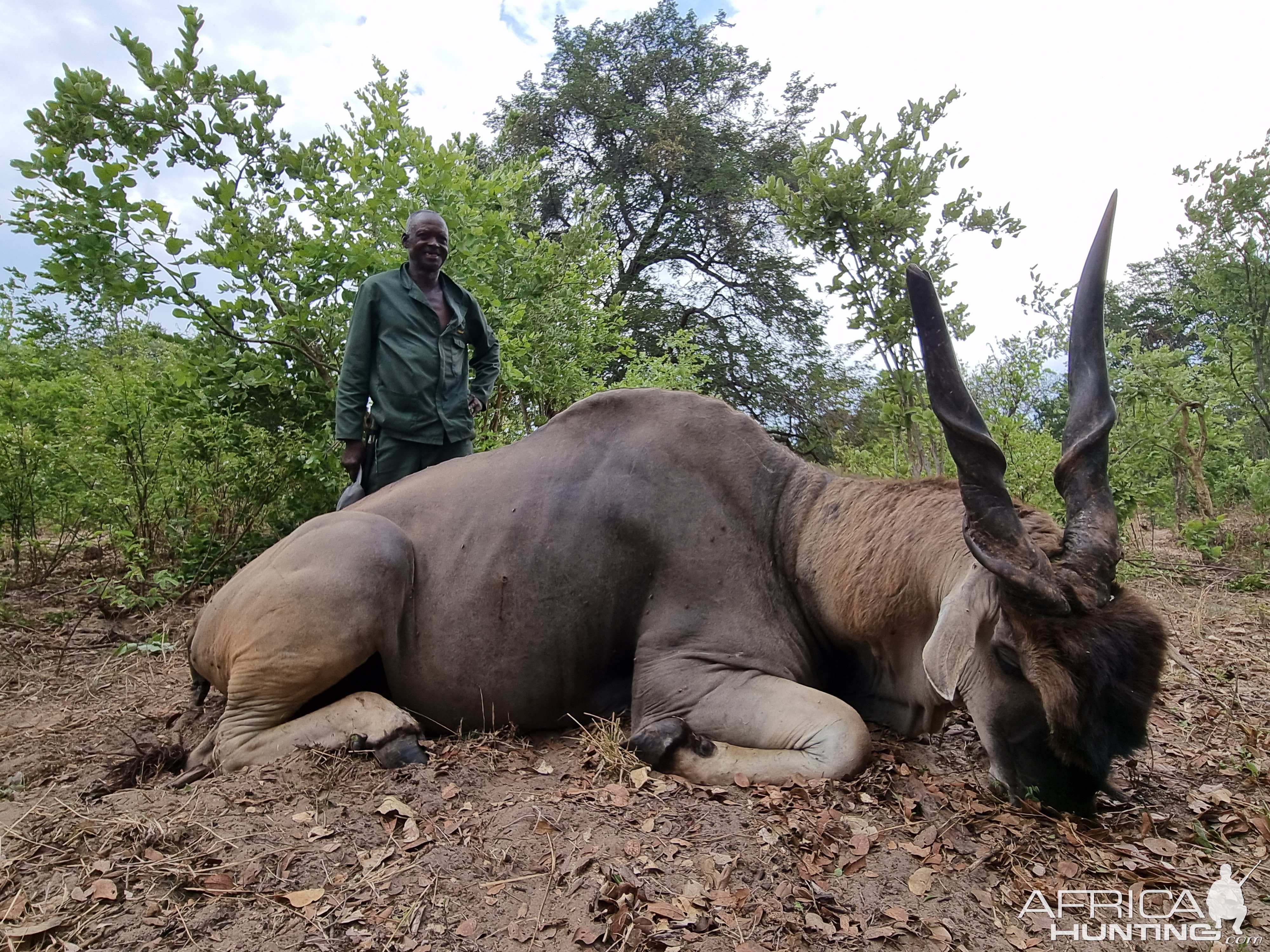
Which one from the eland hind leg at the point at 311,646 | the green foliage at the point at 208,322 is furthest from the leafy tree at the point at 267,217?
the eland hind leg at the point at 311,646

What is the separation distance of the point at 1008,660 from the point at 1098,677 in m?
0.33

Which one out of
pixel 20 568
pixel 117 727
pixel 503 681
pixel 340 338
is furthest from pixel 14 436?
pixel 503 681

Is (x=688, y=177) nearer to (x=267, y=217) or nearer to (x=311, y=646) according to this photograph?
(x=267, y=217)

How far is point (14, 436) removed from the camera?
23.4 ft

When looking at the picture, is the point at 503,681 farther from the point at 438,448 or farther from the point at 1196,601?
the point at 1196,601

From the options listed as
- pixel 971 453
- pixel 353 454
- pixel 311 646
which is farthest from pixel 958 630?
pixel 353 454

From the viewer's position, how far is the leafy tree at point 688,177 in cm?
2153

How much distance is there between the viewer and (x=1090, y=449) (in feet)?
11.1

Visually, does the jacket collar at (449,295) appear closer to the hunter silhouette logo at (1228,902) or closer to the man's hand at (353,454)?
the man's hand at (353,454)

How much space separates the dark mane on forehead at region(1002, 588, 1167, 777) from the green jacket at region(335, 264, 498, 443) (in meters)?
3.85

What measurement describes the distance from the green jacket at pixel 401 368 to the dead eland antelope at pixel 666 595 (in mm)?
844

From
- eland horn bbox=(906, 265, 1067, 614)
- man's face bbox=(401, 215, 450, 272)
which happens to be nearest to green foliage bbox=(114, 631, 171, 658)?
man's face bbox=(401, 215, 450, 272)

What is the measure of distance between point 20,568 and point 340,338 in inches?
157

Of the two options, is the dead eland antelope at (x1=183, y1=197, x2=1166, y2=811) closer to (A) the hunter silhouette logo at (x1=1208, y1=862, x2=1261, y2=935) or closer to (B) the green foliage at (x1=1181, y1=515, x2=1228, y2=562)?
(A) the hunter silhouette logo at (x1=1208, y1=862, x2=1261, y2=935)
